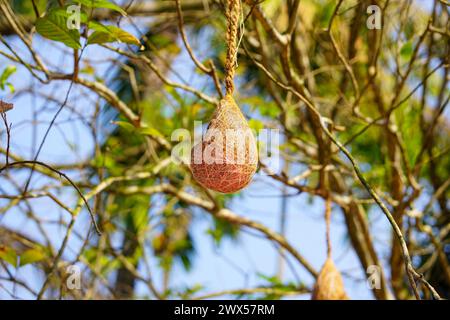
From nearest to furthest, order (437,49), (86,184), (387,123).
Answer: (387,123) → (86,184) → (437,49)

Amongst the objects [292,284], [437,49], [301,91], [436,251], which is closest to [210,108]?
[301,91]

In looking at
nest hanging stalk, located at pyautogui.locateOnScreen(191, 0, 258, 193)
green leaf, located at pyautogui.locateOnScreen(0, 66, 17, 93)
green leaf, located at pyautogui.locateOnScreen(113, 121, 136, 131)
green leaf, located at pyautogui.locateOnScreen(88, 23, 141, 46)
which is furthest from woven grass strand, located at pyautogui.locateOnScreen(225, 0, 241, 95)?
green leaf, located at pyautogui.locateOnScreen(0, 66, 17, 93)

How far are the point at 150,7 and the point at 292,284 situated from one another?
1530 mm

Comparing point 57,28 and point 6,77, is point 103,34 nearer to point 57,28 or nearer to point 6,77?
point 57,28

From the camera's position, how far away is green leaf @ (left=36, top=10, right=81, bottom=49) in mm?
1690

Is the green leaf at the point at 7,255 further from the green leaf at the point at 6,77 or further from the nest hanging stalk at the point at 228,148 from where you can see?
the nest hanging stalk at the point at 228,148

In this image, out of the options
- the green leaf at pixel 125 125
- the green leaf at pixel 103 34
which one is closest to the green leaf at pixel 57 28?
the green leaf at pixel 103 34

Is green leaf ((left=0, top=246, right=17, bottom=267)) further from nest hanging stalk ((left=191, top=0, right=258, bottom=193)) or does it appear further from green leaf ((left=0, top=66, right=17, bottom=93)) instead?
nest hanging stalk ((left=191, top=0, right=258, bottom=193))

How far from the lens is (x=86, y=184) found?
271 cm

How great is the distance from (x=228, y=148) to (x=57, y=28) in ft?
1.66

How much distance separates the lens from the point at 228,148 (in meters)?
1.49

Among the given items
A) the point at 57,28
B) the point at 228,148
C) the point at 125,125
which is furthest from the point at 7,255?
the point at 228,148

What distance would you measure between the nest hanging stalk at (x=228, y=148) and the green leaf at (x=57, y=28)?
40cm
